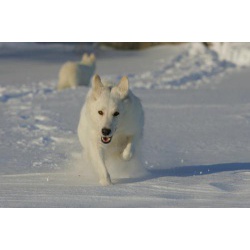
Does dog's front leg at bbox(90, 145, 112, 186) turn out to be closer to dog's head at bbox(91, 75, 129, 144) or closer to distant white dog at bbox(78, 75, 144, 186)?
distant white dog at bbox(78, 75, 144, 186)

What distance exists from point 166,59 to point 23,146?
35.0 ft

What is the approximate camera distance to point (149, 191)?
21.4ft

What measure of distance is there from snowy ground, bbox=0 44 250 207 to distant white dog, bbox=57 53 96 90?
Answer: 43 cm

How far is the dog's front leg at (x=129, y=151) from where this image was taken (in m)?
6.88

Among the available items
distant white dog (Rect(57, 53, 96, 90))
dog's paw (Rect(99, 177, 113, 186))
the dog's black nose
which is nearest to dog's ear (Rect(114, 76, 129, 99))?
the dog's black nose

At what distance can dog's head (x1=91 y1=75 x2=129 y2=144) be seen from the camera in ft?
21.8

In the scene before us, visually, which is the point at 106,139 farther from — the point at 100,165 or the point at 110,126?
the point at 100,165

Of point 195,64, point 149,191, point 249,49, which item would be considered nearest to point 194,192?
point 149,191

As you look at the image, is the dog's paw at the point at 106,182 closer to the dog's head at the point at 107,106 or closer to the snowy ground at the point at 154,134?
the snowy ground at the point at 154,134

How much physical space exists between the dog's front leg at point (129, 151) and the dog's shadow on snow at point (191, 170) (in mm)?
231

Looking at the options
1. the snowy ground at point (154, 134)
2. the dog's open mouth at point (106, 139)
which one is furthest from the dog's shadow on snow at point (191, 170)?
the dog's open mouth at point (106, 139)

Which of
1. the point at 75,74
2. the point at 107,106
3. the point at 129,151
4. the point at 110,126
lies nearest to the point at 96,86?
the point at 107,106

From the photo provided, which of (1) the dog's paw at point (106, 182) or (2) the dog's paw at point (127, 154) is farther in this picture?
(2) the dog's paw at point (127, 154)

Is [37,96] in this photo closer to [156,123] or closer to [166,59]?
[156,123]
